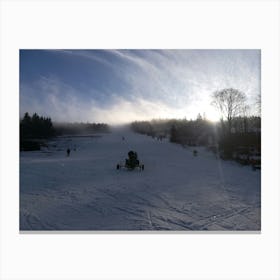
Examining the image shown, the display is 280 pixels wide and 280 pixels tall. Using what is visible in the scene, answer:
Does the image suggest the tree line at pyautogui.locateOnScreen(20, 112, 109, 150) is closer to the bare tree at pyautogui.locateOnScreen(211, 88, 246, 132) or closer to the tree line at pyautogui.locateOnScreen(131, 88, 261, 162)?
the tree line at pyautogui.locateOnScreen(131, 88, 261, 162)

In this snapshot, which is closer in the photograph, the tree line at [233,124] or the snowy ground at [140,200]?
the snowy ground at [140,200]

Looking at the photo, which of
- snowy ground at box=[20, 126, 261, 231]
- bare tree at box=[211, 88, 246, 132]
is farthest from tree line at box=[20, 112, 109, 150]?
bare tree at box=[211, 88, 246, 132]

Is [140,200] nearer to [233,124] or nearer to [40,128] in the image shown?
[40,128]

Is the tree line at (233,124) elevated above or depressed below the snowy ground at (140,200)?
above

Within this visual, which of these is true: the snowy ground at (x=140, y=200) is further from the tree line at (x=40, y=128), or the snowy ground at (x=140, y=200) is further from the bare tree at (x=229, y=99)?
the bare tree at (x=229, y=99)

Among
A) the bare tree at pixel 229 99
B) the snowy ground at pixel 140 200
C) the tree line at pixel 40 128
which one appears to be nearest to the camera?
the snowy ground at pixel 140 200

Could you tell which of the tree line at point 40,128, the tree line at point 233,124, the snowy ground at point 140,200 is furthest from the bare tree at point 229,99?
the tree line at point 40,128

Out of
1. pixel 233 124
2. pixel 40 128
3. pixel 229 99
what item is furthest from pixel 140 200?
pixel 233 124

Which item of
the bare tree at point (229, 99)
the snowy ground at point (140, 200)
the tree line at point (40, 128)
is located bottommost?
the snowy ground at point (140, 200)
